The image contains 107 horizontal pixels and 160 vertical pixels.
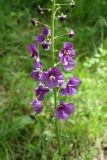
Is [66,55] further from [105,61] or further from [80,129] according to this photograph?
[105,61]

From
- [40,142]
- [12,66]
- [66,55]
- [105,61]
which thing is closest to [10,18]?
[12,66]

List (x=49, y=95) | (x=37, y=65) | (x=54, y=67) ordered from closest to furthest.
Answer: (x=54, y=67) < (x=37, y=65) < (x=49, y=95)

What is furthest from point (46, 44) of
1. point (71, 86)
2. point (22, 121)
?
point (22, 121)

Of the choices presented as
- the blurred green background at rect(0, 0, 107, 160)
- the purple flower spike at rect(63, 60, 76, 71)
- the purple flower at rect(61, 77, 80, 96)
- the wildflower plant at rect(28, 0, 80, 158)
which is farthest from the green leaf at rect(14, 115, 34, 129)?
the purple flower spike at rect(63, 60, 76, 71)

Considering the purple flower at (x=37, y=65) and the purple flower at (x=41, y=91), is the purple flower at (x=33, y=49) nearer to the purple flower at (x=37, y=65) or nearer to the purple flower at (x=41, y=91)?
the purple flower at (x=37, y=65)

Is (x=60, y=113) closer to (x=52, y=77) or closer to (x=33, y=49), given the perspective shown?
(x=52, y=77)
